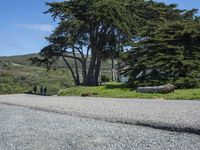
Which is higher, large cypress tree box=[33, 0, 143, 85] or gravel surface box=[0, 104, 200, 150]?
large cypress tree box=[33, 0, 143, 85]

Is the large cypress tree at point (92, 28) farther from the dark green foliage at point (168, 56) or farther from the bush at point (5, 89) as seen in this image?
the bush at point (5, 89)

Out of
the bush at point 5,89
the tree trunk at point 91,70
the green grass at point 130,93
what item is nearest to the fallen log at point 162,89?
the green grass at point 130,93

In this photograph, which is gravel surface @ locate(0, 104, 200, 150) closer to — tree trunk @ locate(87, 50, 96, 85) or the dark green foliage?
the dark green foliage

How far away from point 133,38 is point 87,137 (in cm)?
2789

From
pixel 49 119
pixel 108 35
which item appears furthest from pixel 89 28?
pixel 49 119

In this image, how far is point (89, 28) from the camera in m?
41.3

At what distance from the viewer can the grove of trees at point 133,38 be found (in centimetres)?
2953

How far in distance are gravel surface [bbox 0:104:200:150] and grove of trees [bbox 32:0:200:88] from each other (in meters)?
14.1

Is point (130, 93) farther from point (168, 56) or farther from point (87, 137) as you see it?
point (87, 137)

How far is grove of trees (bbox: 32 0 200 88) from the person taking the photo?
2953 cm

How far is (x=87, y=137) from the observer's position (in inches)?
504

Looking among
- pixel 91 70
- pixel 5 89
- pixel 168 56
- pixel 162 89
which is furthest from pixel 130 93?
pixel 5 89

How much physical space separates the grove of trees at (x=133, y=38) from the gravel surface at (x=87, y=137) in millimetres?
14109

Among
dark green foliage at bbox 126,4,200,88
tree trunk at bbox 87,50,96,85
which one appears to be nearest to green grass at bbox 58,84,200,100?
dark green foliage at bbox 126,4,200,88
